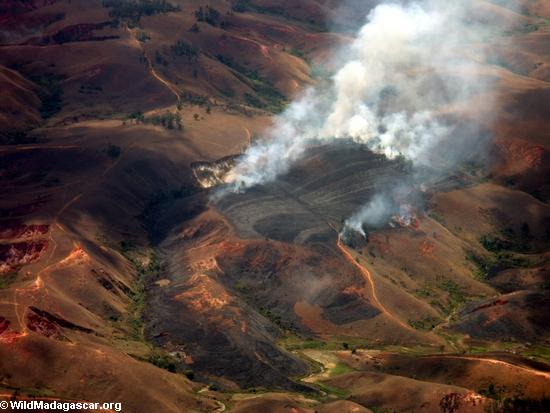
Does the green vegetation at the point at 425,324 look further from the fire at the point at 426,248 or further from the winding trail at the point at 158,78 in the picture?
the winding trail at the point at 158,78

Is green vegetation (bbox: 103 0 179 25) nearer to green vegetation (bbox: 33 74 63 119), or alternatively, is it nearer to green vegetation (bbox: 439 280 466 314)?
green vegetation (bbox: 33 74 63 119)

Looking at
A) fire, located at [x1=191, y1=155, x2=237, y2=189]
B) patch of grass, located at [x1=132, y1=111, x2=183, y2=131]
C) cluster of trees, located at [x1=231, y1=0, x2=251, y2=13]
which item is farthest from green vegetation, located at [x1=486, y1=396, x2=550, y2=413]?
cluster of trees, located at [x1=231, y1=0, x2=251, y2=13]

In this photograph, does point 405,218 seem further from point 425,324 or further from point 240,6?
point 240,6

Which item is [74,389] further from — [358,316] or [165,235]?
[165,235]

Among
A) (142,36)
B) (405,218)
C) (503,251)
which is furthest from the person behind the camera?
(142,36)

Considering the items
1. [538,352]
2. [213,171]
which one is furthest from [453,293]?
[213,171]

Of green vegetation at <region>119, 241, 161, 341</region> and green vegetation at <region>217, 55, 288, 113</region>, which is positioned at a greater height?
green vegetation at <region>119, 241, 161, 341</region>
